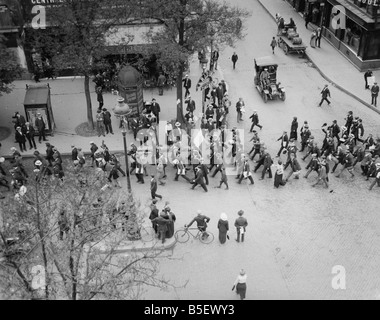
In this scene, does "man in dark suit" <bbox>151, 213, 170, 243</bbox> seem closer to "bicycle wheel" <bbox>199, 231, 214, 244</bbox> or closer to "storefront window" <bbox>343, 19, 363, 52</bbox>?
"bicycle wheel" <bbox>199, 231, 214, 244</bbox>

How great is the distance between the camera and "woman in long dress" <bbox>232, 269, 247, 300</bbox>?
1647 centimetres

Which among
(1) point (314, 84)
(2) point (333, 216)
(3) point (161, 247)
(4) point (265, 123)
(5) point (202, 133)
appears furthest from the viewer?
(1) point (314, 84)

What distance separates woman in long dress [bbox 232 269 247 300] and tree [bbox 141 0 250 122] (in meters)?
11.1

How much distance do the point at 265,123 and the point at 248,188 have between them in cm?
599

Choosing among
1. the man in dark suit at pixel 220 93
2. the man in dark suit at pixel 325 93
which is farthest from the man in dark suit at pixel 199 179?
the man in dark suit at pixel 325 93

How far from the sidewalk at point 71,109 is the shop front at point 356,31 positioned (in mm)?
9712

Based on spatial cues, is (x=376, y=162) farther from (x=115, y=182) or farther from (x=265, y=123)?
(x=115, y=182)

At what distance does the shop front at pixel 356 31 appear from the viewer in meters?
31.6

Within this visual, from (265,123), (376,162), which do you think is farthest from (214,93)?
(376,162)

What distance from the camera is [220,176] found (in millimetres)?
23625

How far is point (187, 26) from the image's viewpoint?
83.2 ft

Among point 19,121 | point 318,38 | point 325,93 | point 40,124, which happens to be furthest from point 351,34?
point 19,121

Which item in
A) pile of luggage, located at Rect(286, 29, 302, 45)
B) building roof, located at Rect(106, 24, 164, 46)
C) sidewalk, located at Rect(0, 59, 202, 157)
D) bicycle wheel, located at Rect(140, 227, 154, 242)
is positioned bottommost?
bicycle wheel, located at Rect(140, 227, 154, 242)

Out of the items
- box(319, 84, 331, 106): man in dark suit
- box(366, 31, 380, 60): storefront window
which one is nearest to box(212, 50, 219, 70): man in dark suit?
box(319, 84, 331, 106): man in dark suit
